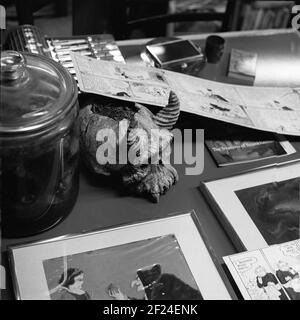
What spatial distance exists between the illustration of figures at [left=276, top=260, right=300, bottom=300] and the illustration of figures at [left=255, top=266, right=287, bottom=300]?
1 cm

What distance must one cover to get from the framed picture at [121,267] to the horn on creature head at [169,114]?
0.73 feet

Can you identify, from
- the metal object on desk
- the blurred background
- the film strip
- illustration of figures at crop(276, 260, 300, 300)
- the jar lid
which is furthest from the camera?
the blurred background

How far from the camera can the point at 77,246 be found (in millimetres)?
784

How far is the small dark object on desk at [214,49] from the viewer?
1.25m

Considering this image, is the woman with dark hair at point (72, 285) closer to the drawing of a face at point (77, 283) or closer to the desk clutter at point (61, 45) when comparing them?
the drawing of a face at point (77, 283)

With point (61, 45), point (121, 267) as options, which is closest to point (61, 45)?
point (61, 45)

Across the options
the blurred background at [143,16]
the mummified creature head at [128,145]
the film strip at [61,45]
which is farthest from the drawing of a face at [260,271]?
the blurred background at [143,16]

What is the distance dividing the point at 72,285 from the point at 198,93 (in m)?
0.53

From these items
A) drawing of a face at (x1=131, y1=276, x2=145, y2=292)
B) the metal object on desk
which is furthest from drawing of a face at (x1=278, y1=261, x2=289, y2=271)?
the metal object on desk

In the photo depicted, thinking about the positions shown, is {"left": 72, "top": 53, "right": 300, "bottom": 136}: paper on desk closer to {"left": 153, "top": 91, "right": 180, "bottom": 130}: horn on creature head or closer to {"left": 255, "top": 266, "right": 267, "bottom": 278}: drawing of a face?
{"left": 153, "top": 91, "right": 180, "bottom": 130}: horn on creature head

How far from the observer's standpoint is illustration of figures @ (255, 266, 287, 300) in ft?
2.51

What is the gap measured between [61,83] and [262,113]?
52 centimetres

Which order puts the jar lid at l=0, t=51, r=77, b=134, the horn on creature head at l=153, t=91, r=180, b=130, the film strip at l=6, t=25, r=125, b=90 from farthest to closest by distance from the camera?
1. the film strip at l=6, t=25, r=125, b=90
2. the horn on creature head at l=153, t=91, r=180, b=130
3. the jar lid at l=0, t=51, r=77, b=134

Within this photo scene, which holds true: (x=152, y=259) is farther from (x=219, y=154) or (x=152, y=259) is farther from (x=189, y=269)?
(x=219, y=154)
